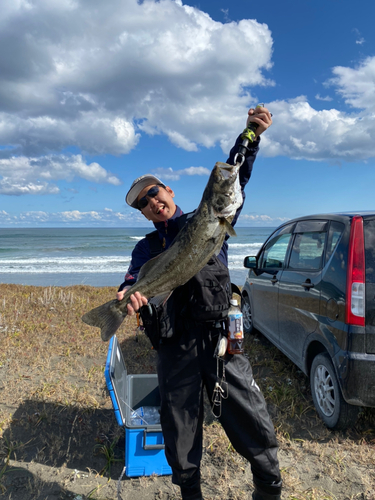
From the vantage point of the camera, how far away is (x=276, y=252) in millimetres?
5199

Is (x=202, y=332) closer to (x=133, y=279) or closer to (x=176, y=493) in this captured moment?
(x=133, y=279)

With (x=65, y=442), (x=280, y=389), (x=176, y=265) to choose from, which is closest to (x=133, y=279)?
(x=176, y=265)

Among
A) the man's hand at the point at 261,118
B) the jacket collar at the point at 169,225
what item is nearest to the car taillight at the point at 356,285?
the man's hand at the point at 261,118

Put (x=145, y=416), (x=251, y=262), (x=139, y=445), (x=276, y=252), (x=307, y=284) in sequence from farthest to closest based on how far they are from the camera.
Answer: (x=251, y=262) → (x=276, y=252) → (x=307, y=284) → (x=145, y=416) → (x=139, y=445)

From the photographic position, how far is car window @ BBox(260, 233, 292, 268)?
5090 millimetres

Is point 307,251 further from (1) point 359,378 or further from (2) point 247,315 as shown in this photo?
(2) point 247,315

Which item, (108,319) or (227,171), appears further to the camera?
(108,319)

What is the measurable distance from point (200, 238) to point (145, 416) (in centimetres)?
263

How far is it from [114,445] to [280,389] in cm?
219

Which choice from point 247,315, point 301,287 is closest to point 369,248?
point 301,287

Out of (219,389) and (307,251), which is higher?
(307,251)

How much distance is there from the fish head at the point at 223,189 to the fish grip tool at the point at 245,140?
32 cm

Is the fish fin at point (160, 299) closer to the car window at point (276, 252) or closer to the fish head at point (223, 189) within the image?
the fish head at point (223, 189)

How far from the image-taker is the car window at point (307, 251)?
395 centimetres
